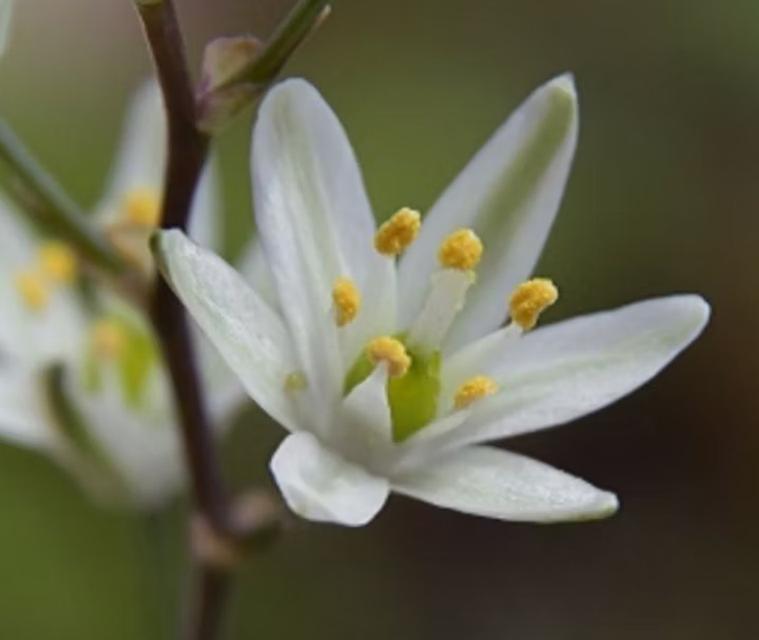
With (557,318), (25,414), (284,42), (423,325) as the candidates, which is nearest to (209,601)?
(25,414)

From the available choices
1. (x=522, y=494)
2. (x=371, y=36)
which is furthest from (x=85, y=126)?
(x=522, y=494)

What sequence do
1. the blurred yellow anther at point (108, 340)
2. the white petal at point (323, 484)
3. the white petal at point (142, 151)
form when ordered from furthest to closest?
the white petal at point (142, 151)
the blurred yellow anther at point (108, 340)
the white petal at point (323, 484)

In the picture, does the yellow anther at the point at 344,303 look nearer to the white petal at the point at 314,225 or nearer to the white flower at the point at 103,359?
the white petal at the point at 314,225

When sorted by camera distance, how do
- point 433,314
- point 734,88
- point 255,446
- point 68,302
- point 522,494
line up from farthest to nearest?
point 734,88 < point 255,446 < point 68,302 < point 433,314 < point 522,494

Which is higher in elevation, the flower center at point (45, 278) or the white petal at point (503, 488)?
the white petal at point (503, 488)

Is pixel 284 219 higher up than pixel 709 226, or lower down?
higher up

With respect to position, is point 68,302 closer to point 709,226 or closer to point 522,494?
point 522,494

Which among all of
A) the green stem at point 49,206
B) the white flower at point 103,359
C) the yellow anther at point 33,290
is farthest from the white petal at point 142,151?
the green stem at point 49,206
